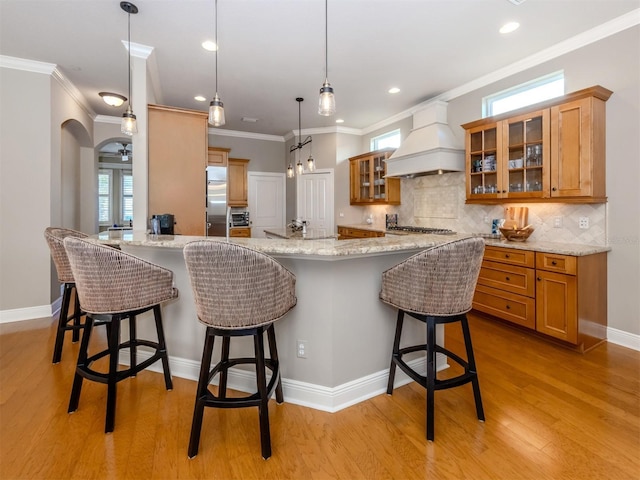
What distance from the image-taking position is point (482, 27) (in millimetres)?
3018

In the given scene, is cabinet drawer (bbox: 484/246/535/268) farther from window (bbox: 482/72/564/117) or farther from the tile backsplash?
window (bbox: 482/72/564/117)

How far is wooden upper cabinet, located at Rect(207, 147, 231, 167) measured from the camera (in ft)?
20.1

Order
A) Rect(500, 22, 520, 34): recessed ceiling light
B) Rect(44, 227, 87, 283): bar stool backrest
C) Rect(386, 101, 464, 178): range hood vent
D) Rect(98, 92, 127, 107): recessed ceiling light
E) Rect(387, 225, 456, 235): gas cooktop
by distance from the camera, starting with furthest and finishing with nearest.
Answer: Rect(387, 225, 456, 235): gas cooktop, Rect(386, 101, 464, 178): range hood vent, Rect(98, 92, 127, 107): recessed ceiling light, Rect(500, 22, 520, 34): recessed ceiling light, Rect(44, 227, 87, 283): bar stool backrest

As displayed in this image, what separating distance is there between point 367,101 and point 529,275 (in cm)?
343

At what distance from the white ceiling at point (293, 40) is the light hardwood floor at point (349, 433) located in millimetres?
3001

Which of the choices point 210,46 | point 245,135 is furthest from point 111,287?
point 245,135

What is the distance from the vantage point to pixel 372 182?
6.05 m

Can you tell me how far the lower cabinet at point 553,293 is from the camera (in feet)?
9.11

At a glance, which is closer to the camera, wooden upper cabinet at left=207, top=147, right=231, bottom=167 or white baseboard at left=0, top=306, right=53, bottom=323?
white baseboard at left=0, top=306, right=53, bottom=323

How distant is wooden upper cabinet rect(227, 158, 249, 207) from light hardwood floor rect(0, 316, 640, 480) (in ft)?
15.6

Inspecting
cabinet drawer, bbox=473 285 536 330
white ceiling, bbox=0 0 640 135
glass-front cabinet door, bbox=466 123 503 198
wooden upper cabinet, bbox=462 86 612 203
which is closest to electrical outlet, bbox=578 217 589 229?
wooden upper cabinet, bbox=462 86 612 203

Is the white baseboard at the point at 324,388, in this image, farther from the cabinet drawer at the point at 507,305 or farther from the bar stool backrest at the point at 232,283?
the cabinet drawer at the point at 507,305

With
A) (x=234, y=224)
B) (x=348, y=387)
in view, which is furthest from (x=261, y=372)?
(x=234, y=224)

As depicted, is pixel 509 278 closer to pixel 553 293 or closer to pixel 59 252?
pixel 553 293
